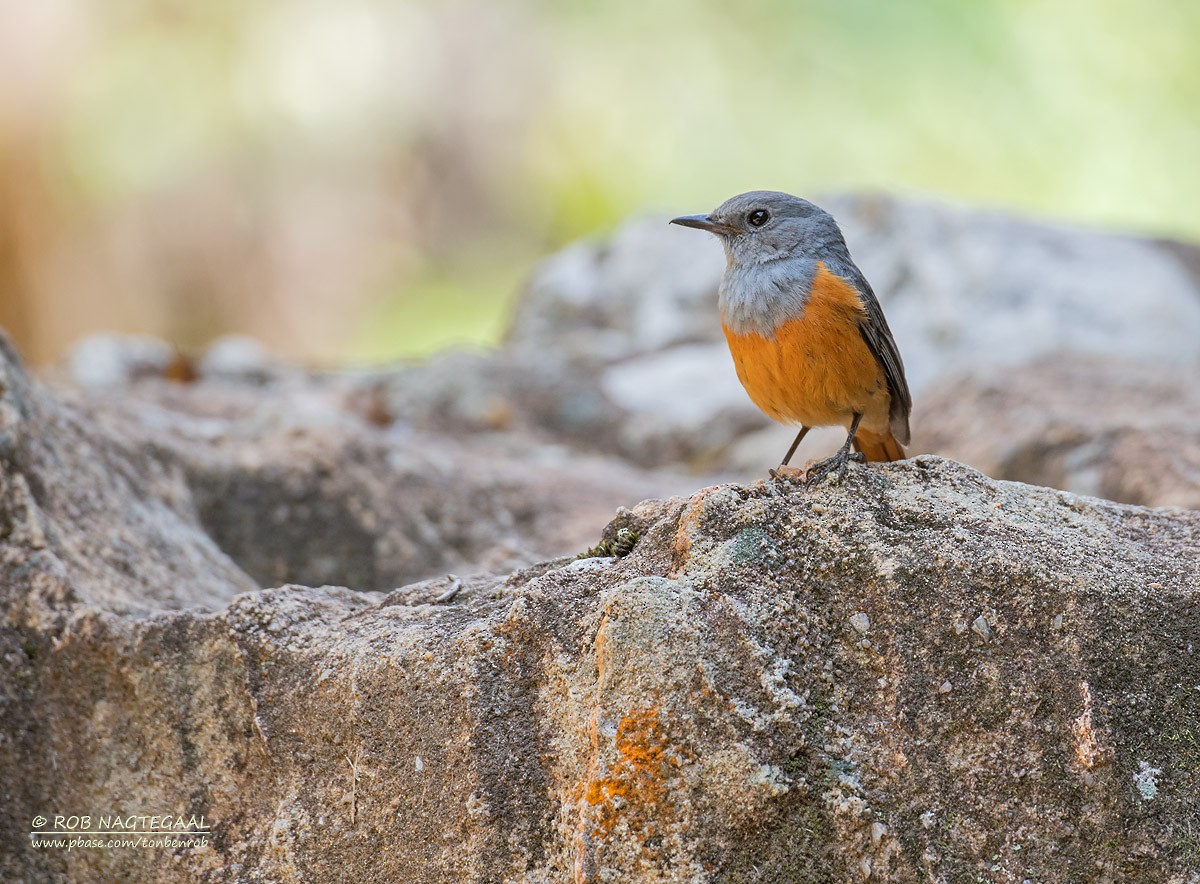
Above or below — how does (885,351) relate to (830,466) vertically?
above

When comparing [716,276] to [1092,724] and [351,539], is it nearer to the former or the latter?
[351,539]

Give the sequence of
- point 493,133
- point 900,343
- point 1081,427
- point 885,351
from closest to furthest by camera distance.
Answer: point 885,351 → point 1081,427 → point 900,343 → point 493,133

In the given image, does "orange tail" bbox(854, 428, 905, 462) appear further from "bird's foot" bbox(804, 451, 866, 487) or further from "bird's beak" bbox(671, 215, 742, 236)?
"bird's foot" bbox(804, 451, 866, 487)

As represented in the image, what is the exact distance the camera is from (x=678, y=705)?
2541 mm

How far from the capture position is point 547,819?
103 inches

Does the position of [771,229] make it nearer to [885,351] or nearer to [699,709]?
[885,351]

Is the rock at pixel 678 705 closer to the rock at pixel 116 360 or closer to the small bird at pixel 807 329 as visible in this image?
the small bird at pixel 807 329

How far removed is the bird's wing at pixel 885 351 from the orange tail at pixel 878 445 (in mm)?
60

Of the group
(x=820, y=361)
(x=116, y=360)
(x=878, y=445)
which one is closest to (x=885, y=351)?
(x=820, y=361)

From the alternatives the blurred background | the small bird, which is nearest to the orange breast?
the small bird

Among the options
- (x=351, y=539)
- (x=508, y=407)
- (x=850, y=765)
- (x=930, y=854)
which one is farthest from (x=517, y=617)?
(x=508, y=407)

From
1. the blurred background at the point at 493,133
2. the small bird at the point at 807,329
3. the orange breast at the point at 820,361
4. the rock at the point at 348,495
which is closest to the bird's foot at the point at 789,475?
the small bird at the point at 807,329

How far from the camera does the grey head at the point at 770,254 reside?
404 centimetres

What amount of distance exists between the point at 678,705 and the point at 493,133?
10.2 m
